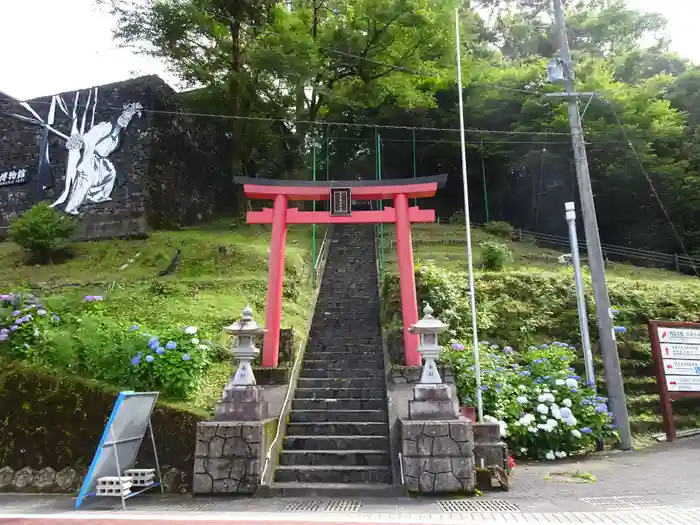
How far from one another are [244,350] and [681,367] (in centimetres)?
798

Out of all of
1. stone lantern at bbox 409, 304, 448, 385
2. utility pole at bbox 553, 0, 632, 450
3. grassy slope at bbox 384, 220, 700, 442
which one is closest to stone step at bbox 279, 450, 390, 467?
stone lantern at bbox 409, 304, 448, 385

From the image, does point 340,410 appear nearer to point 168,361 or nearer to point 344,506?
point 344,506

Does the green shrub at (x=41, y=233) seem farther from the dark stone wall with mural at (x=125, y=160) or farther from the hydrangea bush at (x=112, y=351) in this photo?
the hydrangea bush at (x=112, y=351)

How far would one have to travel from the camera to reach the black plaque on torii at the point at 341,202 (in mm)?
9625

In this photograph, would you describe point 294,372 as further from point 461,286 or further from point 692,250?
point 692,250

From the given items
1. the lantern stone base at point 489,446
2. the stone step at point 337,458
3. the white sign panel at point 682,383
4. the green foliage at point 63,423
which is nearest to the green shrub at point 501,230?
the white sign panel at point 682,383

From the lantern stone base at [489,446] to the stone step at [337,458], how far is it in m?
1.24

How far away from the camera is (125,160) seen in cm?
1848

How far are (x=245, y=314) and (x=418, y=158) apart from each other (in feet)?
71.5

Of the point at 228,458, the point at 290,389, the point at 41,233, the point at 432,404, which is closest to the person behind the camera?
the point at 228,458

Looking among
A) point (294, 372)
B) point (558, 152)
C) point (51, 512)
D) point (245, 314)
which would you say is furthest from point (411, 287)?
point (558, 152)

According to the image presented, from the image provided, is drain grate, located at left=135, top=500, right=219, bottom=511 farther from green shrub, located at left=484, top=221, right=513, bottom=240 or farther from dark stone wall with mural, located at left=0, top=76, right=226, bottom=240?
green shrub, located at left=484, top=221, right=513, bottom=240

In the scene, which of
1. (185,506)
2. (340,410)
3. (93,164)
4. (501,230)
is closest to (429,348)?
(340,410)

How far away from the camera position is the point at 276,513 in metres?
5.40
